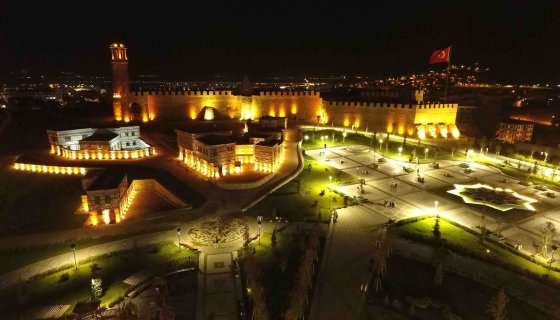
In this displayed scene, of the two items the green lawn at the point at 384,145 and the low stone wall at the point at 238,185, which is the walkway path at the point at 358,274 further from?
the green lawn at the point at 384,145

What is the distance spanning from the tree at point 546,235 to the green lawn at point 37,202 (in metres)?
24.6

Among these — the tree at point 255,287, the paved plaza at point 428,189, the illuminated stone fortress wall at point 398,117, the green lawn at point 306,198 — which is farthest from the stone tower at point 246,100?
the tree at point 255,287

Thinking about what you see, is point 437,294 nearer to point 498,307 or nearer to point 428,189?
point 498,307

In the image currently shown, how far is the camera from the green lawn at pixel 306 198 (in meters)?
21.0

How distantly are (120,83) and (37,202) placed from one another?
16.1 metres

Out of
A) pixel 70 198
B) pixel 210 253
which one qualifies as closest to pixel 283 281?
pixel 210 253

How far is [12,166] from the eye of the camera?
2742cm

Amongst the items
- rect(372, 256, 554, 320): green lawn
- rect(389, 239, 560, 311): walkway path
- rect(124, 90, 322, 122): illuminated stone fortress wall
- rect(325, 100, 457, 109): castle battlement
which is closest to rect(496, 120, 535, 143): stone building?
rect(325, 100, 457, 109): castle battlement

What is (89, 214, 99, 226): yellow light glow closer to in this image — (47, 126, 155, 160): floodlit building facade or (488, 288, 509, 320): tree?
(47, 126, 155, 160): floodlit building facade

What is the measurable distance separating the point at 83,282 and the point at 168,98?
2664 centimetres

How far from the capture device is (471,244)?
1758cm

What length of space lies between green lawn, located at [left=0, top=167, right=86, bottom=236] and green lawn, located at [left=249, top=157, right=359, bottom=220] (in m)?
11.4

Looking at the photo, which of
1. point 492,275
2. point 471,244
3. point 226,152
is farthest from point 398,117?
point 492,275

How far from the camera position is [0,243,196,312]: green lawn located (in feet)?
44.8
